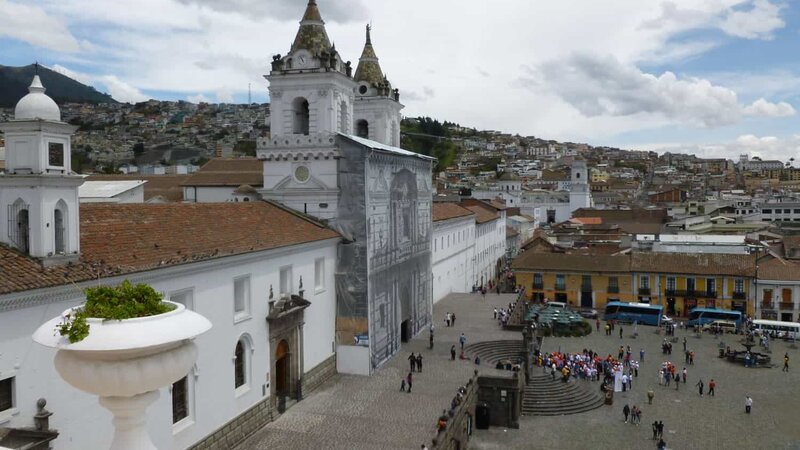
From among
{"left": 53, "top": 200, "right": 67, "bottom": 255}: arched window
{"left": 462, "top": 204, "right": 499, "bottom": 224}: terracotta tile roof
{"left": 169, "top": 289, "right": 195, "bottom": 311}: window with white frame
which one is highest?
{"left": 53, "top": 200, "right": 67, "bottom": 255}: arched window

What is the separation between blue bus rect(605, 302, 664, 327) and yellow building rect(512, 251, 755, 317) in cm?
280

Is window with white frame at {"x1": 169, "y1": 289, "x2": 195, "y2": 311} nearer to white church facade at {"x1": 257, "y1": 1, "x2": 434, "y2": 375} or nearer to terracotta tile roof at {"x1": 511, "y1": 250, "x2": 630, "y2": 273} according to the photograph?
white church facade at {"x1": 257, "y1": 1, "x2": 434, "y2": 375}

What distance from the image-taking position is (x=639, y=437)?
25.0 metres

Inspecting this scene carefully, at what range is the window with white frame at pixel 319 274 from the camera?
995 inches

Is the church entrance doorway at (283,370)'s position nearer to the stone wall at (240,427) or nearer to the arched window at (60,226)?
the stone wall at (240,427)

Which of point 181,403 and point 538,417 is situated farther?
point 538,417

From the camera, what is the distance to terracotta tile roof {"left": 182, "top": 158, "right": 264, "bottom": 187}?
36.4 m

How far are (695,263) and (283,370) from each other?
1467 inches

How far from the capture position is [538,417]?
27297 mm

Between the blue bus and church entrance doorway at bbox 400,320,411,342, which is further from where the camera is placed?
the blue bus

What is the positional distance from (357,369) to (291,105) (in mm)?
11303

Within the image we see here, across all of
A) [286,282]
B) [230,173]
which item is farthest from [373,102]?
[286,282]

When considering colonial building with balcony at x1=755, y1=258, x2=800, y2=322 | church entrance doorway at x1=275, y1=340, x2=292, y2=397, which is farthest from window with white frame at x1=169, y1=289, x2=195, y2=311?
colonial building with balcony at x1=755, y1=258, x2=800, y2=322

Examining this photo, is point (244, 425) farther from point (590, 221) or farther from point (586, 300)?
point (590, 221)
